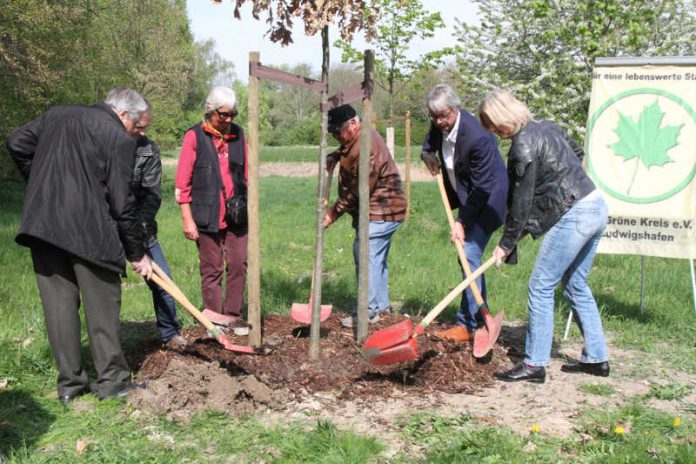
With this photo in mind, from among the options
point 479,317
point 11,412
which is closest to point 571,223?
point 479,317

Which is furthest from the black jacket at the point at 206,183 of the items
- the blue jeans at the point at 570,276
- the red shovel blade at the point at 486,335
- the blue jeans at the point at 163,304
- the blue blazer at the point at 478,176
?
the blue jeans at the point at 570,276

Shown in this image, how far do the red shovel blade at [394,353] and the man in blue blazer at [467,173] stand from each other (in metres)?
1.06

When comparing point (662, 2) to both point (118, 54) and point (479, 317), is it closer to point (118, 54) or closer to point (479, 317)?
point (479, 317)

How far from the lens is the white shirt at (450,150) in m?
5.01

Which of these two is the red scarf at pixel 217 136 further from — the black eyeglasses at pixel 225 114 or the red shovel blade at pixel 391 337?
the red shovel blade at pixel 391 337

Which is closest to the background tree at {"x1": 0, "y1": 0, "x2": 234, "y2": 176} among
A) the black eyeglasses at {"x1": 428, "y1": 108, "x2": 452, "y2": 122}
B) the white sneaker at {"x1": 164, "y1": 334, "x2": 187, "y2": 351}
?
the white sneaker at {"x1": 164, "y1": 334, "x2": 187, "y2": 351}

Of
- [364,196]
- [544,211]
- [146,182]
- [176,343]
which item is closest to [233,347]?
[176,343]

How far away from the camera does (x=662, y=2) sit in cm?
1184

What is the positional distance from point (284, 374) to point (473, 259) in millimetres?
1823

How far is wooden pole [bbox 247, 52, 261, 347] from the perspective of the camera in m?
4.15

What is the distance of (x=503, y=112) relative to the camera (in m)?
4.21

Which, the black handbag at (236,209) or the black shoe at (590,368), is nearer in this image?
the black shoe at (590,368)

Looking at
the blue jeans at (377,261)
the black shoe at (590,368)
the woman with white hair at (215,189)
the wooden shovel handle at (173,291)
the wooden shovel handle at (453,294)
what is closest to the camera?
the wooden shovel handle at (173,291)

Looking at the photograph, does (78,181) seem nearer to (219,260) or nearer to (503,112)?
(219,260)
